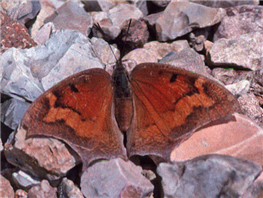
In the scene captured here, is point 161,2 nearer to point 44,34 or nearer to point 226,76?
point 226,76

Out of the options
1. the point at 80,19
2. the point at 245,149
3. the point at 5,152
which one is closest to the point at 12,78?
the point at 5,152

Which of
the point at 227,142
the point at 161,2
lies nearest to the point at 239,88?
the point at 227,142

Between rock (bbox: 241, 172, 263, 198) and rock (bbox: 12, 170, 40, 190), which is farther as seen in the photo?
rock (bbox: 12, 170, 40, 190)

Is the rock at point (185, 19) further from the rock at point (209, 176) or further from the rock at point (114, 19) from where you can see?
the rock at point (209, 176)

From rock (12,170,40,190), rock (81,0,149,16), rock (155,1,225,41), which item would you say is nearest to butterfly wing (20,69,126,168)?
rock (12,170,40,190)

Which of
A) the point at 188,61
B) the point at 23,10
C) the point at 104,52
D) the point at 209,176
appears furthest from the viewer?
the point at 23,10

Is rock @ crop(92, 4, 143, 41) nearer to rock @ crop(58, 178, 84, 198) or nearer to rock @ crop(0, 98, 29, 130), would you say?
rock @ crop(0, 98, 29, 130)
